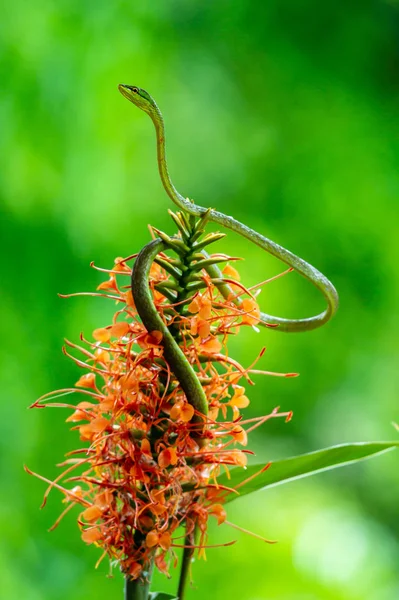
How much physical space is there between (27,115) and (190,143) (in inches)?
17.0

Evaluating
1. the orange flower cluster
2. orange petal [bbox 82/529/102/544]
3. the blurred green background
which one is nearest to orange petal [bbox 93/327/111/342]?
the orange flower cluster

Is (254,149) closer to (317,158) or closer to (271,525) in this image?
(317,158)

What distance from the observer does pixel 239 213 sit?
1977 mm

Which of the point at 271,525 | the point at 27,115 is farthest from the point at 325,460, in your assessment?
the point at 27,115

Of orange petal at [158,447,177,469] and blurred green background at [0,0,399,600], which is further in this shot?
blurred green background at [0,0,399,600]

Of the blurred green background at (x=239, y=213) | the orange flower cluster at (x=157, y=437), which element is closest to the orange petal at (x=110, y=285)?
the orange flower cluster at (x=157, y=437)

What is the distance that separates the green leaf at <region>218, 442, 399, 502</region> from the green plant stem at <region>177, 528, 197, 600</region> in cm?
3

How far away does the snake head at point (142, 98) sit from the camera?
456 millimetres

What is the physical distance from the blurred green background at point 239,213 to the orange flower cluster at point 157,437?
1251 millimetres

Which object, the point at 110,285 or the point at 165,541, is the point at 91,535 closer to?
the point at 165,541

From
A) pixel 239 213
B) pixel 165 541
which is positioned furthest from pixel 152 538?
pixel 239 213

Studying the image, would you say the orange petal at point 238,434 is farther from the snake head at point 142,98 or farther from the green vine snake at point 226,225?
the snake head at point 142,98

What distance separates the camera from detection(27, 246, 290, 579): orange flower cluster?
433mm

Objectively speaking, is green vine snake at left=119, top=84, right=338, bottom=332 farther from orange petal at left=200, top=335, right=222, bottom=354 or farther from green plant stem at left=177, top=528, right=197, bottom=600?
green plant stem at left=177, top=528, right=197, bottom=600
